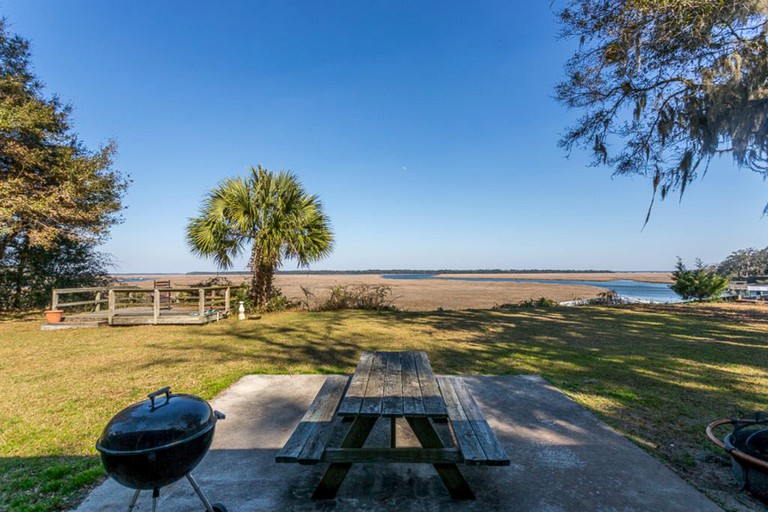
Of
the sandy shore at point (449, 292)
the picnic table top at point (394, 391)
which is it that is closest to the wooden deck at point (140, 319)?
the sandy shore at point (449, 292)

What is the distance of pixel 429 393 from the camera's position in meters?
2.38

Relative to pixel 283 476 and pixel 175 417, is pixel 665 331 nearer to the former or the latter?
pixel 283 476

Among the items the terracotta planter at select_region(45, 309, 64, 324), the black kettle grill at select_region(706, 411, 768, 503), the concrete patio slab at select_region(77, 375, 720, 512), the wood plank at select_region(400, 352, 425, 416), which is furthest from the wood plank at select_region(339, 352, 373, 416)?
the terracotta planter at select_region(45, 309, 64, 324)

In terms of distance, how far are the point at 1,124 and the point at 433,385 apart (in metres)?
12.1

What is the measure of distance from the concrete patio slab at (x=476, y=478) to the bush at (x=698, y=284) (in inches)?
678

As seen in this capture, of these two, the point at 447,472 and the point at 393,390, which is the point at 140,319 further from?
the point at 447,472

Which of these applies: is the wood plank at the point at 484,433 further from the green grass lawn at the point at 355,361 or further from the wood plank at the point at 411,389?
the green grass lawn at the point at 355,361

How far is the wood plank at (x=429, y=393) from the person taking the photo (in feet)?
6.72

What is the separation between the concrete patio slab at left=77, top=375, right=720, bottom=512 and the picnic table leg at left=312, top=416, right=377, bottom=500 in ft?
0.18

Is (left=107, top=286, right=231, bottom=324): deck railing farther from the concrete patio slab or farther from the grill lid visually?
the grill lid

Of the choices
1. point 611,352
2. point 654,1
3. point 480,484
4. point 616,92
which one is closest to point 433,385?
point 480,484

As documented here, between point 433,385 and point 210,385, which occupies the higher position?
point 433,385

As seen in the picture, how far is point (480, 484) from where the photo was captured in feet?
7.80

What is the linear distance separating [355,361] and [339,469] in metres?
3.70
